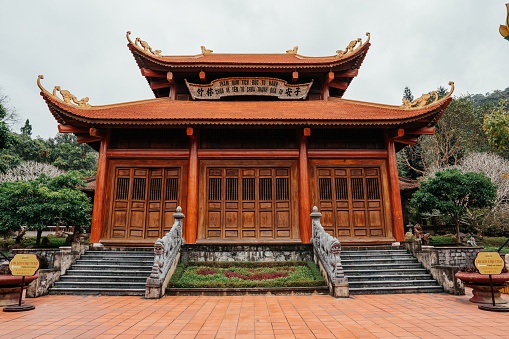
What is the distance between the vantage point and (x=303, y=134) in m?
10.4

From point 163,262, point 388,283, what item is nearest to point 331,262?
point 388,283

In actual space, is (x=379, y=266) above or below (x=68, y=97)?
below

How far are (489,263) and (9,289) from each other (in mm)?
9616

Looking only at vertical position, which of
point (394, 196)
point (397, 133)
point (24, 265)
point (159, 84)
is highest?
point (159, 84)

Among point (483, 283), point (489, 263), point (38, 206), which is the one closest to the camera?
point (489, 263)

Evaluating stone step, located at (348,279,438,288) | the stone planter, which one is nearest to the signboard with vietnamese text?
stone step, located at (348,279,438,288)

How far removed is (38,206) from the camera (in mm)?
11422

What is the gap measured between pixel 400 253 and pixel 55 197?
12.4 m

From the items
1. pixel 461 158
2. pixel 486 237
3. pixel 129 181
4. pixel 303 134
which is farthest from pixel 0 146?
pixel 461 158

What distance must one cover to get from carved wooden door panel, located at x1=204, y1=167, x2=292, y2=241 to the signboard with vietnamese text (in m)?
4.13

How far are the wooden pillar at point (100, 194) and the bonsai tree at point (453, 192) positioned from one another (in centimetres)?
1301

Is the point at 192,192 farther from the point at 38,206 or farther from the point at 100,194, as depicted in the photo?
the point at 38,206

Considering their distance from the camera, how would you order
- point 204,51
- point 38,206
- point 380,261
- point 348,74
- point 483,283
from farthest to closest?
1. point 204,51
2. point 348,74
3. point 38,206
4. point 380,261
5. point 483,283

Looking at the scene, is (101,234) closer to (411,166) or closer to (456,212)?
(456,212)
